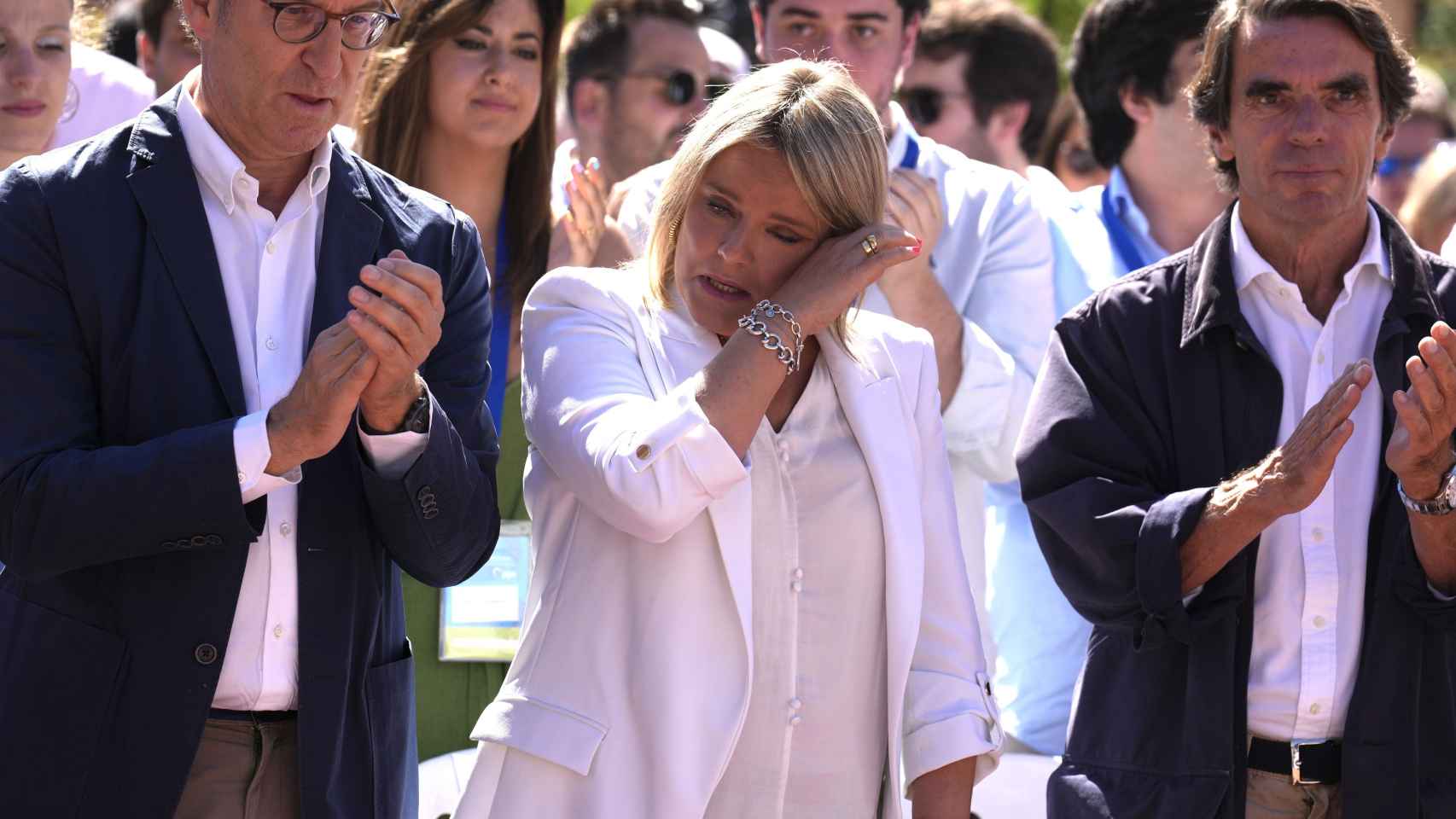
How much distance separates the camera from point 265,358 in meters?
3.15

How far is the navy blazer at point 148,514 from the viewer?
2.93 metres

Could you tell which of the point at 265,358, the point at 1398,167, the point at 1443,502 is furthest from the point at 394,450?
the point at 1398,167

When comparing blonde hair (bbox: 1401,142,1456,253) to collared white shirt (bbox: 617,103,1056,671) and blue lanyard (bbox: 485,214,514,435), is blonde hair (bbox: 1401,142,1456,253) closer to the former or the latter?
collared white shirt (bbox: 617,103,1056,671)

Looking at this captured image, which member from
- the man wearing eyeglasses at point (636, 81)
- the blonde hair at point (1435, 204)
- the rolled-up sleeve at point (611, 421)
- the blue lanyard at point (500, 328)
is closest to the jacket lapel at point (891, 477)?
the rolled-up sleeve at point (611, 421)

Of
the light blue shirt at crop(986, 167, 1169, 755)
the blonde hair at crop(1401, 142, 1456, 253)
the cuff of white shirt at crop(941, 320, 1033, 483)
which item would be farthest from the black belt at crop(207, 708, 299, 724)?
the blonde hair at crop(1401, 142, 1456, 253)

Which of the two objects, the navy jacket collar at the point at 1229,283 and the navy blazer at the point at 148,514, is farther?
the navy jacket collar at the point at 1229,283

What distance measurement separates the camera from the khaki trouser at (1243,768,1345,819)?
3.58 meters

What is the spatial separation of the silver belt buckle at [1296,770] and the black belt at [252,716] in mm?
1818

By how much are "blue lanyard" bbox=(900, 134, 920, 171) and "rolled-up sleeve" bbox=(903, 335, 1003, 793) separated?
1.73 meters

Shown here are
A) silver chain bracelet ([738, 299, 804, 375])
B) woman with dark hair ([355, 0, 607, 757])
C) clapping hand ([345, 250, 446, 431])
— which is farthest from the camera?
woman with dark hair ([355, 0, 607, 757])

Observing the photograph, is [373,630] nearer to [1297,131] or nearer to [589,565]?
[589,565]

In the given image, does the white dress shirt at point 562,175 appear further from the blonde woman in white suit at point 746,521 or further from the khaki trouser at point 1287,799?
the khaki trouser at point 1287,799

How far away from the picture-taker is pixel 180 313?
3062 millimetres

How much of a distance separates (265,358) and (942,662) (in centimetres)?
130
